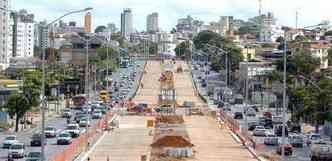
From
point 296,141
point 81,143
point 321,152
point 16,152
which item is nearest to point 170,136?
point 81,143

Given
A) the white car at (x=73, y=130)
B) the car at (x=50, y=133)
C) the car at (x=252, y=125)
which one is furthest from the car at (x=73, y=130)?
the car at (x=252, y=125)

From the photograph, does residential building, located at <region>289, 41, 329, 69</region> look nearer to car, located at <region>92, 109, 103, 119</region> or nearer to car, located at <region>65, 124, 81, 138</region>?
car, located at <region>92, 109, 103, 119</region>

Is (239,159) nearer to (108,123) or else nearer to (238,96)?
(108,123)

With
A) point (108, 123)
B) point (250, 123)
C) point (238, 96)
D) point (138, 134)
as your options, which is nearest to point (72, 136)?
point (138, 134)

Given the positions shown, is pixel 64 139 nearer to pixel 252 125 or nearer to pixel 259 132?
pixel 259 132

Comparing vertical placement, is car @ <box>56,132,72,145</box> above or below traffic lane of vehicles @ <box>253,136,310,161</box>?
above

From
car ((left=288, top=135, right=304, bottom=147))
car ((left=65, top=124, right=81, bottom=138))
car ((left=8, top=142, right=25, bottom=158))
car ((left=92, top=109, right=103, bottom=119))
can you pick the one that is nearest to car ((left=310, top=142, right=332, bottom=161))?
car ((left=288, top=135, right=304, bottom=147))
